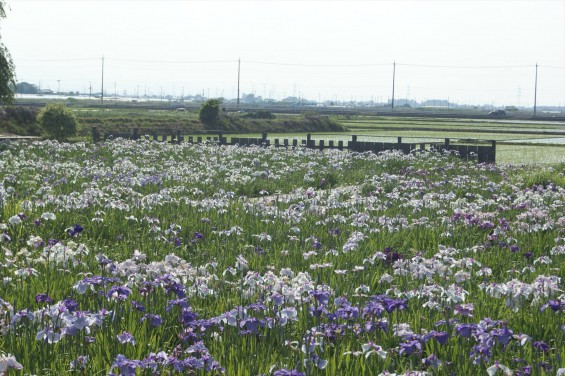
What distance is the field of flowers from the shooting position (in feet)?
14.3

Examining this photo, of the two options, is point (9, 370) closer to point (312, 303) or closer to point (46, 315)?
point (46, 315)

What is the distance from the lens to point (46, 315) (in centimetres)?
477

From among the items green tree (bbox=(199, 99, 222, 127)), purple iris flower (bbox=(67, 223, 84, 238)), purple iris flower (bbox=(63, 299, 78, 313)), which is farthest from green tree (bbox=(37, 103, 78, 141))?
purple iris flower (bbox=(63, 299, 78, 313))

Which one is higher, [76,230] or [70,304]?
[76,230]

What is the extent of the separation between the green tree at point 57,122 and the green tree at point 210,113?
21.3 metres

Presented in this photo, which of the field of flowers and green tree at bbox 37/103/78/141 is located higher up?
green tree at bbox 37/103/78/141

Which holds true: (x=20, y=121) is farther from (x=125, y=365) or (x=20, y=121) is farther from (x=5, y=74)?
(x=125, y=365)

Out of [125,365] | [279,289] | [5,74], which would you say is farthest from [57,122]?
[125,365]

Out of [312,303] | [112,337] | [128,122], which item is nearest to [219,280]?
[312,303]

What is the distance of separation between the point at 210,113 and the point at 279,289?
49.2 meters

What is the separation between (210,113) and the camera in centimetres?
5369

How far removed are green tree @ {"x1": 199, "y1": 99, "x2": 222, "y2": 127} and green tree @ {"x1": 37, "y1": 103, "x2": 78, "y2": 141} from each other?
21.3 metres

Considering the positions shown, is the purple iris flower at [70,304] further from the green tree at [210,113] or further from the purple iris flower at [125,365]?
the green tree at [210,113]

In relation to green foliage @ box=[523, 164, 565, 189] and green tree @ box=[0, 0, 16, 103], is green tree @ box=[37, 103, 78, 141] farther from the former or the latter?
green foliage @ box=[523, 164, 565, 189]
